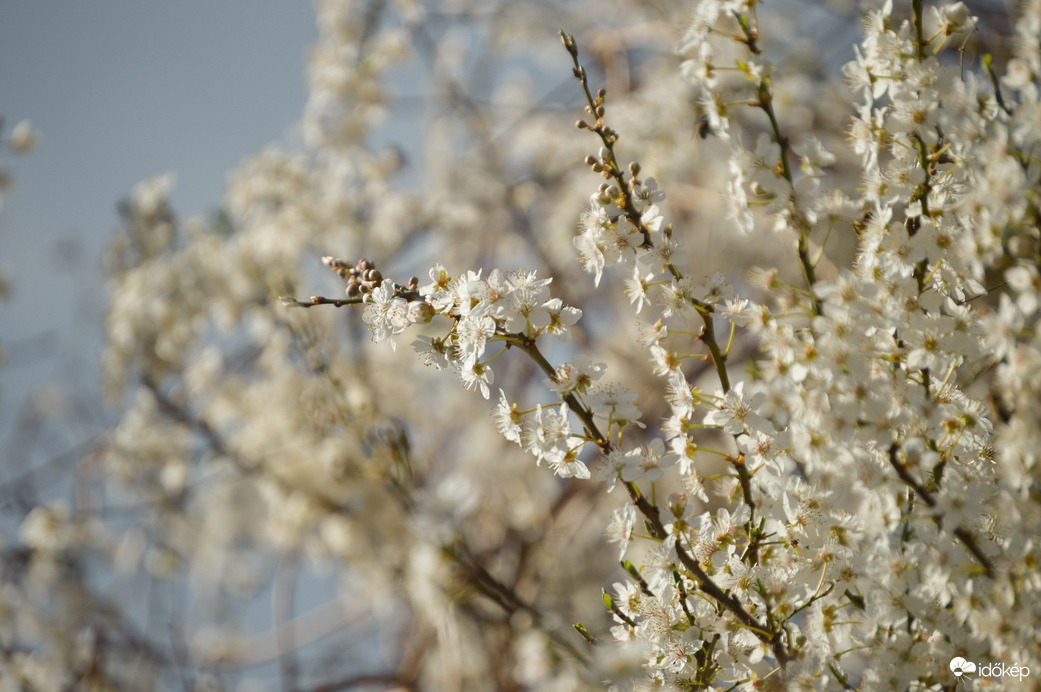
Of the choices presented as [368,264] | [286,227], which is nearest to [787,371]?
[368,264]

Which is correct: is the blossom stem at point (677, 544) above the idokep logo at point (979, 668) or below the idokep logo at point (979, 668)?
above

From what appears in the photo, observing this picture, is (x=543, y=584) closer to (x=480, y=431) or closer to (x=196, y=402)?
(x=480, y=431)

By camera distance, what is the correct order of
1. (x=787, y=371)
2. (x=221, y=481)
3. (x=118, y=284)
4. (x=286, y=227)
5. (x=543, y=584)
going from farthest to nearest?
(x=221, y=481), (x=118, y=284), (x=286, y=227), (x=543, y=584), (x=787, y=371)

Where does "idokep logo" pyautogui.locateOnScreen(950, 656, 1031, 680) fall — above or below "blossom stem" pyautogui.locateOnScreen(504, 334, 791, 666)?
below

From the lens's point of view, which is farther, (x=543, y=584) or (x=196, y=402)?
(x=196, y=402)

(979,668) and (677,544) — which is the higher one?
(677,544)

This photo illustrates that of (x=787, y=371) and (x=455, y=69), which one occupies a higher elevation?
(x=455, y=69)

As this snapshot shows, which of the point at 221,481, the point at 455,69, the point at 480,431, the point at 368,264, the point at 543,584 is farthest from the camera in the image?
the point at 455,69

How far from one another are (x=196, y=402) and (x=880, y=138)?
3.00m

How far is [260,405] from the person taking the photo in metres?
2.81

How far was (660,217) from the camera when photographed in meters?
0.71

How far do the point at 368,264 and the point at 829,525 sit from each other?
0.62 meters

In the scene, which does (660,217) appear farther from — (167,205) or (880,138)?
(167,205)

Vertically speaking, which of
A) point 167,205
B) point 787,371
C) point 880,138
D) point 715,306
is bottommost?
point 787,371
